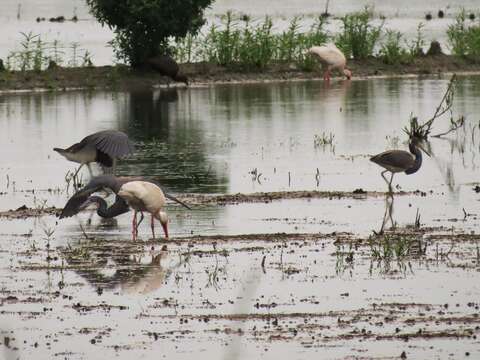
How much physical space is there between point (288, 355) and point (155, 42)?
19.9 metres

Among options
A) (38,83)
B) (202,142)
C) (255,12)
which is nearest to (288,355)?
(202,142)

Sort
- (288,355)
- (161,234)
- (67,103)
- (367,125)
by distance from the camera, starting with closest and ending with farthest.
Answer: (288,355), (161,234), (367,125), (67,103)

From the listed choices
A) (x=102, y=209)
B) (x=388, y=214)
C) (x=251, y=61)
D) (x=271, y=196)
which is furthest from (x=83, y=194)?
(x=251, y=61)

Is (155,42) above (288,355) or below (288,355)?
above

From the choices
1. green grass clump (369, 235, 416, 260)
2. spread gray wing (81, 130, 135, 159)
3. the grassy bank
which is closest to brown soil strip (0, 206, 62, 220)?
spread gray wing (81, 130, 135, 159)

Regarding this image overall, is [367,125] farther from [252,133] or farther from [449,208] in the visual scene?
[449,208]

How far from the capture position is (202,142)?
21.2 m

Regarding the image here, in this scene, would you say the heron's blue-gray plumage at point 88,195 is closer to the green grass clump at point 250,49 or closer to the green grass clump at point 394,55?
the green grass clump at point 250,49

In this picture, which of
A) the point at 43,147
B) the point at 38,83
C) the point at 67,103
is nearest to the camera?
the point at 43,147

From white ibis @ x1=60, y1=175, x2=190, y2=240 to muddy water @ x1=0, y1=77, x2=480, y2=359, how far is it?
0.67 ft

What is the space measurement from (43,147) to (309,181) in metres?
5.11

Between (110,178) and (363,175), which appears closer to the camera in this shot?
(110,178)

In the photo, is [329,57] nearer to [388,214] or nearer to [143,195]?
[388,214]

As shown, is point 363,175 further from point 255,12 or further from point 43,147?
point 255,12
